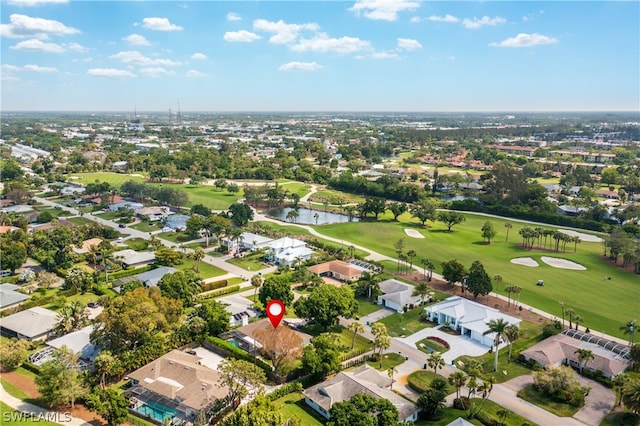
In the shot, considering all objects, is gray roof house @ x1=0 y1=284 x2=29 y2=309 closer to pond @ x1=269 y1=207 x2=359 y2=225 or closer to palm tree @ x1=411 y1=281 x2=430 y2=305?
palm tree @ x1=411 y1=281 x2=430 y2=305

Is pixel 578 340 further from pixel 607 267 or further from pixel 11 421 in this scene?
pixel 11 421

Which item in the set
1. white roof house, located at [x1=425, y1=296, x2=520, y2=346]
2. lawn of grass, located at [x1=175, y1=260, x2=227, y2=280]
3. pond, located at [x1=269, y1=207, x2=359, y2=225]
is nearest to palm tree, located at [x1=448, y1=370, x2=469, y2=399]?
white roof house, located at [x1=425, y1=296, x2=520, y2=346]

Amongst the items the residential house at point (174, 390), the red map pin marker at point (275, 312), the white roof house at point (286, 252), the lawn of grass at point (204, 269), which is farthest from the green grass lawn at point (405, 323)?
the lawn of grass at point (204, 269)

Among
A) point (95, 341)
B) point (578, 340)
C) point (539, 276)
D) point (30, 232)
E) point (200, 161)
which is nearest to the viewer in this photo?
point (95, 341)

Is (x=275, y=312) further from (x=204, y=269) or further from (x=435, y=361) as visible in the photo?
(x=204, y=269)

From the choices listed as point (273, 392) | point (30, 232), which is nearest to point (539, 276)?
point (273, 392)

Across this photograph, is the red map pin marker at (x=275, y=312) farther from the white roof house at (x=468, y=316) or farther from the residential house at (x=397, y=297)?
the white roof house at (x=468, y=316)
